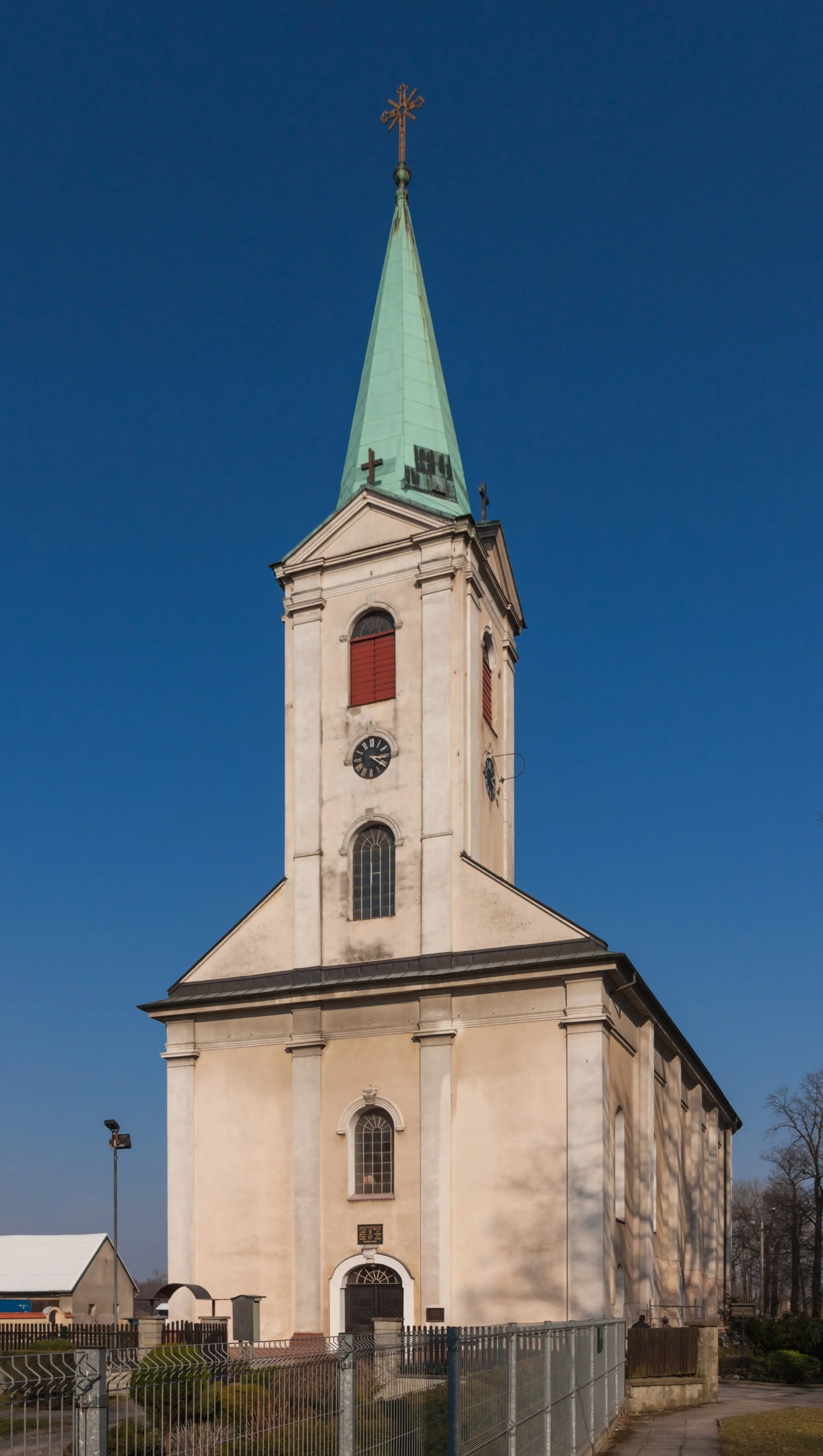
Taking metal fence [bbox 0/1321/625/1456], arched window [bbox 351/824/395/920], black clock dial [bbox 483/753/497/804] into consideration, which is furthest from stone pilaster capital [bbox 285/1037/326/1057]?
metal fence [bbox 0/1321/625/1456]

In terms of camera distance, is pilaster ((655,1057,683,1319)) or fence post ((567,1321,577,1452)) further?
pilaster ((655,1057,683,1319))

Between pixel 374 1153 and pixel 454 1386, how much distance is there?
20031mm

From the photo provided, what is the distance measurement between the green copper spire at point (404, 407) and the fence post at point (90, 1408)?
2910 cm

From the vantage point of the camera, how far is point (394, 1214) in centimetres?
2867

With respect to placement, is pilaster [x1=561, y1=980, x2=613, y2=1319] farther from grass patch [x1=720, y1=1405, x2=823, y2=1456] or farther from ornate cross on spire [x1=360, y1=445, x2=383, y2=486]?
ornate cross on spire [x1=360, y1=445, x2=383, y2=486]

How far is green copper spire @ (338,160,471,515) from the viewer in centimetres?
3584

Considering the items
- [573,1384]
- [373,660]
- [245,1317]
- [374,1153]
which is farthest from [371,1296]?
[373,660]

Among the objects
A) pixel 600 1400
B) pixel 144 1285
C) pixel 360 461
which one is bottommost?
pixel 144 1285

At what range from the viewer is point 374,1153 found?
29609mm

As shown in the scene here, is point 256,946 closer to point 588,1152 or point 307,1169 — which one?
point 307,1169

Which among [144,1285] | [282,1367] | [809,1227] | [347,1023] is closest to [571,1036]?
[347,1023]

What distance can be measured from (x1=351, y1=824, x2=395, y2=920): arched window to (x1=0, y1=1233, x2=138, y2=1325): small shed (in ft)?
128

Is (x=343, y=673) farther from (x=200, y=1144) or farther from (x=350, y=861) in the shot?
(x=200, y=1144)

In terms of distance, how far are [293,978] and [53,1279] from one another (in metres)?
41.3
